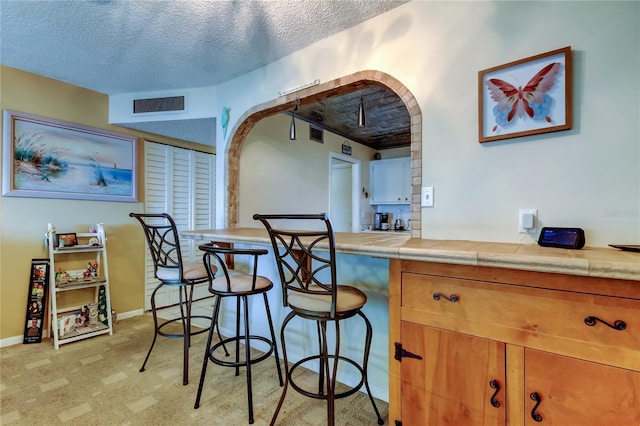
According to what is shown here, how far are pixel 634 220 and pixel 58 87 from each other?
4.37 metres

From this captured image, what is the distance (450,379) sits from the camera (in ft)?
3.89

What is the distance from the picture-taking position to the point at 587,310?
943 millimetres

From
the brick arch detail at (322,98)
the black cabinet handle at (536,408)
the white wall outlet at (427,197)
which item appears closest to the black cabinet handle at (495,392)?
the black cabinet handle at (536,408)

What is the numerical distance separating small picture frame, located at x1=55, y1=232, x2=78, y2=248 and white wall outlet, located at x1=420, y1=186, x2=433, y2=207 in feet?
10.5

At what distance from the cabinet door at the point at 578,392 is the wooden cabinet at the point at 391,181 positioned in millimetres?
4020

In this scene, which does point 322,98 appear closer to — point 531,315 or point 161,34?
point 161,34

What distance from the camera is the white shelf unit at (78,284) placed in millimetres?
2688

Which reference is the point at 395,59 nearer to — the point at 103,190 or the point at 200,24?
the point at 200,24

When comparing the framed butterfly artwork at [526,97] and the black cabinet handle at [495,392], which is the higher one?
the framed butterfly artwork at [526,97]

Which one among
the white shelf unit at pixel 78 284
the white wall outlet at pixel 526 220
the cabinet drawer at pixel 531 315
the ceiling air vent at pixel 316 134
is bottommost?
the white shelf unit at pixel 78 284

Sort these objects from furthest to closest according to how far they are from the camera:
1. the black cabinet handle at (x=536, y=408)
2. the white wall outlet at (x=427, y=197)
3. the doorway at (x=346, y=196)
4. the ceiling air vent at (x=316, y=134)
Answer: the doorway at (x=346, y=196)
the ceiling air vent at (x=316, y=134)
the white wall outlet at (x=427, y=197)
the black cabinet handle at (x=536, y=408)

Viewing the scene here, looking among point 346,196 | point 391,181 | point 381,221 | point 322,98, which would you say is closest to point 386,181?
point 391,181

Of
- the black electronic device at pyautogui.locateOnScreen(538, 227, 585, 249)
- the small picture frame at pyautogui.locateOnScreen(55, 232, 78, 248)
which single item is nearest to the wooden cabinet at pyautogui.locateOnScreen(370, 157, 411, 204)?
the black electronic device at pyautogui.locateOnScreen(538, 227, 585, 249)

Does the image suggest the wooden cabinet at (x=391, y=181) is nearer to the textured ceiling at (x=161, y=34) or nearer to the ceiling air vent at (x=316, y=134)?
the ceiling air vent at (x=316, y=134)
